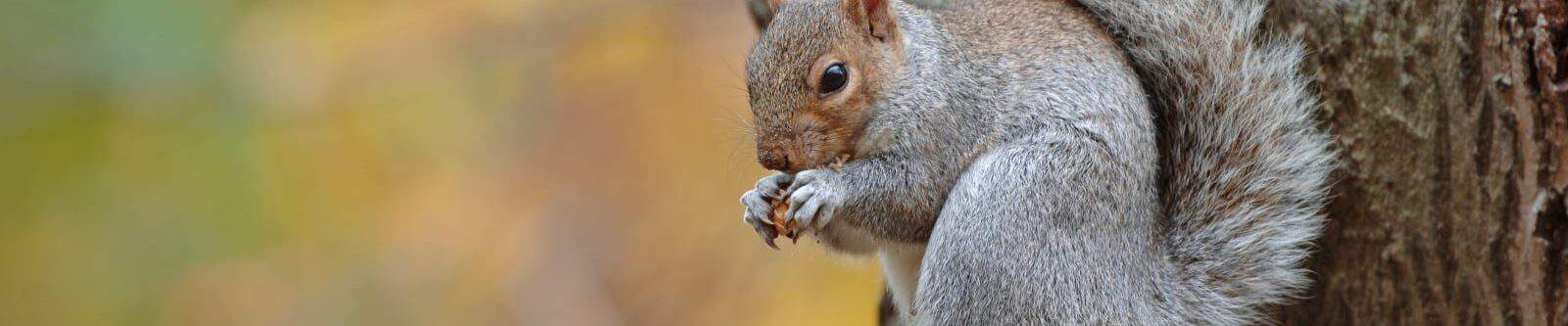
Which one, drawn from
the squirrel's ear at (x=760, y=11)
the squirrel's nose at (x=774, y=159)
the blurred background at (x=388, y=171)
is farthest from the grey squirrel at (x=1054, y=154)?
the blurred background at (x=388, y=171)

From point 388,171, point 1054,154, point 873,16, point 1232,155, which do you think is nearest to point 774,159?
point 873,16

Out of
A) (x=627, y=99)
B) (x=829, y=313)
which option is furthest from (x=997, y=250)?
(x=627, y=99)

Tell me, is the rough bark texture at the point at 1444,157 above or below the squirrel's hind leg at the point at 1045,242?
above

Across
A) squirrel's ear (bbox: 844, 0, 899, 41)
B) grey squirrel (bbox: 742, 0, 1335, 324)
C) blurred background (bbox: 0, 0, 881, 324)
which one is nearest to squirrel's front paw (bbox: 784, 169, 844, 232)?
grey squirrel (bbox: 742, 0, 1335, 324)

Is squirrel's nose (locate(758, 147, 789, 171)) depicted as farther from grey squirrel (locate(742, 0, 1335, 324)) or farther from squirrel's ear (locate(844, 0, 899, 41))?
squirrel's ear (locate(844, 0, 899, 41))

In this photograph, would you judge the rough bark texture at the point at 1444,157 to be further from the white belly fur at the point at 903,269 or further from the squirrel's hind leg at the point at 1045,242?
the white belly fur at the point at 903,269

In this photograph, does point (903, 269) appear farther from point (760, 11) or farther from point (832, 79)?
point (760, 11)
